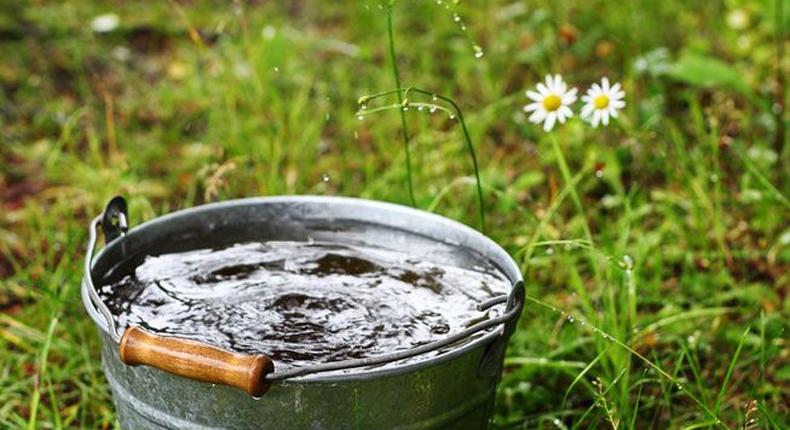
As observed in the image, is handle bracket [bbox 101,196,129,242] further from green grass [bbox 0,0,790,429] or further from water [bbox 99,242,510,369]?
green grass [bbox 0,0,790,429]

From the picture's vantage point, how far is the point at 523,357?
8.31 feet

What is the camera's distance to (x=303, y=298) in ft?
6.46

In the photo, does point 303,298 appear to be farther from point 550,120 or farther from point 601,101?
point 601,101

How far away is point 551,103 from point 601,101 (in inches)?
4.4

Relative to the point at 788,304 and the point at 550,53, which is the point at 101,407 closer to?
the point at 788,304

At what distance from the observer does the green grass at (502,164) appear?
247 centimetres

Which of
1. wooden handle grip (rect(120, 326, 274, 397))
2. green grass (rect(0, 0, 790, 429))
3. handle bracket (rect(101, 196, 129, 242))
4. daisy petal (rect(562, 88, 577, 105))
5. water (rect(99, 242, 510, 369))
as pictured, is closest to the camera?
wooden handle grip (rect(120, 326, 274, 397))

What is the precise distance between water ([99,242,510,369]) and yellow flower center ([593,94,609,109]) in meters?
0.52

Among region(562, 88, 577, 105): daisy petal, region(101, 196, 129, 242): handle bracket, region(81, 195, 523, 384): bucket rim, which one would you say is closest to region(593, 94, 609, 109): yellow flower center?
region(562, 88, 577, 105): daisy petal

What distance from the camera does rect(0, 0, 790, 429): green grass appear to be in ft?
8.11

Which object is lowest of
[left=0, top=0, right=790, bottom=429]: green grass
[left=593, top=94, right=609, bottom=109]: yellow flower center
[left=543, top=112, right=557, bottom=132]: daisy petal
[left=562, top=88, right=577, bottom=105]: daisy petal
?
[left=0, top=0, right=790, bottom=429]: green grass

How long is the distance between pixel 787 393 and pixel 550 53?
6.45 ft

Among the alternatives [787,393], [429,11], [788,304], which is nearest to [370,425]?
[787,393]

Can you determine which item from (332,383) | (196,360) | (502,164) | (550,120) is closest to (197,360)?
Result: (196,360)
